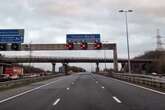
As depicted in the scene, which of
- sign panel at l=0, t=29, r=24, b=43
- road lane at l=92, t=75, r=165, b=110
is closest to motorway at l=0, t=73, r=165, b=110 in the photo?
road lane at l=92, t=75, r=165, b=110

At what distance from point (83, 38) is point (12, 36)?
1284 cm

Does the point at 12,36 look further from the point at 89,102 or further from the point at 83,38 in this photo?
the point at 89,102

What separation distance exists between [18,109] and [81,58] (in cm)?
10050

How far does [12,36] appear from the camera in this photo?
46094mm

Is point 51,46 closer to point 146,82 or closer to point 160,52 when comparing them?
point 146,82

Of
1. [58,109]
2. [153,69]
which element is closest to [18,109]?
[58,109]

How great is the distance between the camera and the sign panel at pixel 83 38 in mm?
54156

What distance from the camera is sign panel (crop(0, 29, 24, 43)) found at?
45938mm

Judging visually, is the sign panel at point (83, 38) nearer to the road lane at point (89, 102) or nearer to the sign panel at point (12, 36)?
the sign panel at point (12, 36)

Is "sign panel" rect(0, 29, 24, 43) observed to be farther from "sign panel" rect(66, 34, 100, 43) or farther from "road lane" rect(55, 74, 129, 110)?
"road lane" rect(55, 74, 129, 110)

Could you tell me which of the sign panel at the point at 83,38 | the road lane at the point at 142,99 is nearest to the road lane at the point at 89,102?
the road lane at the point at 142,99

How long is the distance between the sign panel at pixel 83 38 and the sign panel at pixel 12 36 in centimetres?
1049

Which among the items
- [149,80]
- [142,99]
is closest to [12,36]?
[149,80]

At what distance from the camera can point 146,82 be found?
33.1m
